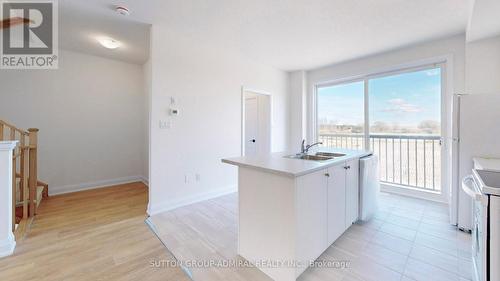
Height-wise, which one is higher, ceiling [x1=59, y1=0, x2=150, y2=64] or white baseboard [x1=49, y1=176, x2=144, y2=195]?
ceiling [x1=59, y1=0, x2=150, y2=64]

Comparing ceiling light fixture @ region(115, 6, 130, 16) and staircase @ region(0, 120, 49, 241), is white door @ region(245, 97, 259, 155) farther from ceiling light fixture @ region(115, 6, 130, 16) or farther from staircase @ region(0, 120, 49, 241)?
staircase @ region(0, 120, 49, 241)

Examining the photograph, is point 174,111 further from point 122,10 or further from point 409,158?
point 409,158

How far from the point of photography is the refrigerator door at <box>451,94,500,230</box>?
2.16 meters

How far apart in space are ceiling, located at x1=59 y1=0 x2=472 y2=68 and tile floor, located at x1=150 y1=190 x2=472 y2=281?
257 centimetres

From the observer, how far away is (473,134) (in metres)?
2.25

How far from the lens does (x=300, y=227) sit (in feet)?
5.02

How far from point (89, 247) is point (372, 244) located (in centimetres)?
286

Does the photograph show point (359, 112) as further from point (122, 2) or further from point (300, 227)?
point (122, 2)

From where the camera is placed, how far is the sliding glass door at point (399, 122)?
3453 millimetres

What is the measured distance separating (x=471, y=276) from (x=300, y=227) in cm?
142

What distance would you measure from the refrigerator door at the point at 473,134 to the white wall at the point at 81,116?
536cm

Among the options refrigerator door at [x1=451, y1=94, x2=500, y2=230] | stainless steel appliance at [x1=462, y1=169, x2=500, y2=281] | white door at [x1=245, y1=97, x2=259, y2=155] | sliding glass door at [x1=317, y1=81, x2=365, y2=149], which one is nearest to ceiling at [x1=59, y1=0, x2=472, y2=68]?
sliding glass door at [x1=317, y1=81, x2=365, y2=149]

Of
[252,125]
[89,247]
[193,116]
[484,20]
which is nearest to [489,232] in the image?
[484,20]
